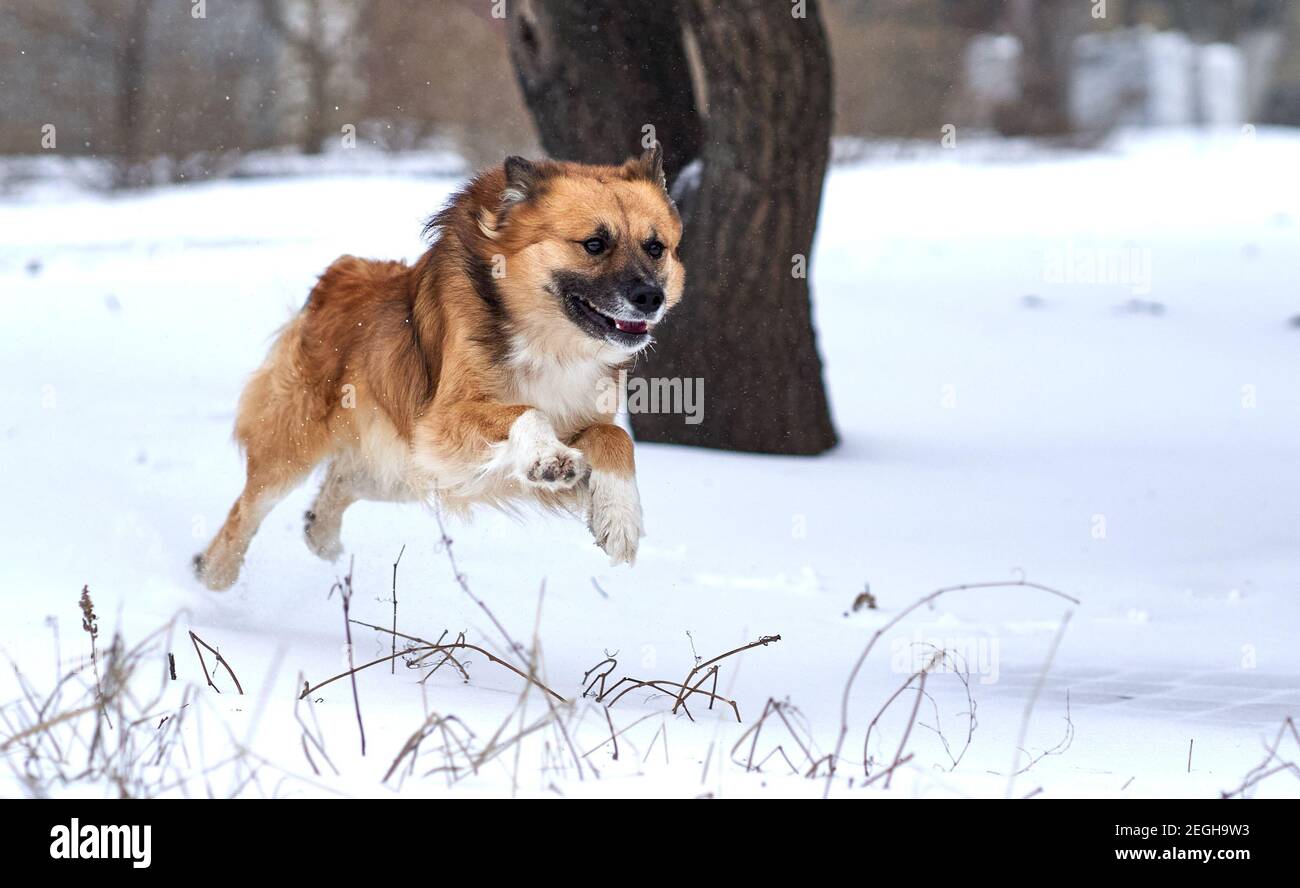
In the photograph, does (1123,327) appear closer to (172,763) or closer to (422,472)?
(422,472)

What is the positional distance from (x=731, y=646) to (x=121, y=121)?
13.3m

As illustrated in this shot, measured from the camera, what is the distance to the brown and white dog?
4496 millimetres

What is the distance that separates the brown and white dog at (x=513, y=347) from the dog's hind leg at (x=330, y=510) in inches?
10.7

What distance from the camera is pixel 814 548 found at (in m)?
6.29

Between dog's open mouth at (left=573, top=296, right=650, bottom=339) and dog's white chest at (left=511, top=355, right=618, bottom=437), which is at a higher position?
dog's open mouth at (left=573, top=296, right=650, bottom=339)

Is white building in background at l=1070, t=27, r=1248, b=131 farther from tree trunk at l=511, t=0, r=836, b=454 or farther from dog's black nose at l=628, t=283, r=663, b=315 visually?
dog's black nose at l=628, t=283, r=663, b=315

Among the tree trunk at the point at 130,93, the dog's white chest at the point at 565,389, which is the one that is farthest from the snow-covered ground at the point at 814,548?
the tree trunk at the point at 130,93

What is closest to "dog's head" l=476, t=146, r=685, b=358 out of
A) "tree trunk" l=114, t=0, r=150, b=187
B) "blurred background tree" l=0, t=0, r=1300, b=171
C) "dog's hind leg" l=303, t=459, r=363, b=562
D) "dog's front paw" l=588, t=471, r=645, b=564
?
"dog's front paw" l=588, t=471, r=645, b=564

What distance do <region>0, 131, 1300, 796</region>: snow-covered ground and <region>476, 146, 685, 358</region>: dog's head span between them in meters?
1.10

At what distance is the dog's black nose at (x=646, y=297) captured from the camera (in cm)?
446

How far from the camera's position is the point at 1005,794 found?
316cm

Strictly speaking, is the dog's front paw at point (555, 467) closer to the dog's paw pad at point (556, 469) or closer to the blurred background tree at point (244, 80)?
the dog's paw pad at point (556, 469)

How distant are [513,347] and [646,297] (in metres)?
0.52
